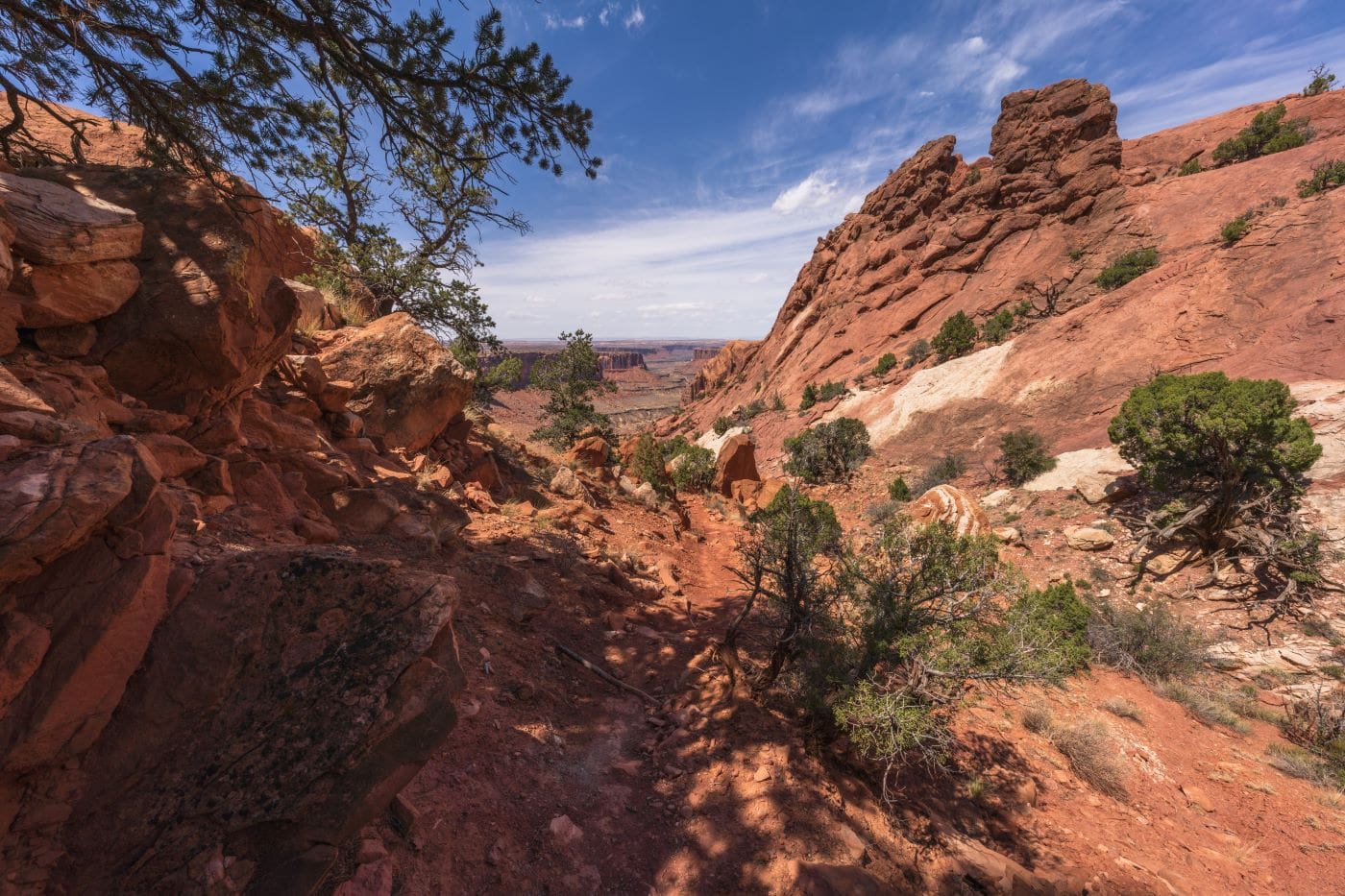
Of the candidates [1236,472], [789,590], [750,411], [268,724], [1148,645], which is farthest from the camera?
[750,411]

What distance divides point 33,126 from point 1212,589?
65.8ft

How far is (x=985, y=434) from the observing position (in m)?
19.1

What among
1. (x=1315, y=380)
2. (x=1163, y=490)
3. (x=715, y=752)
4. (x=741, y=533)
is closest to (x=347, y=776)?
(x=715, y=752)

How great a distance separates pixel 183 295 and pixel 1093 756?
1055 centimetres

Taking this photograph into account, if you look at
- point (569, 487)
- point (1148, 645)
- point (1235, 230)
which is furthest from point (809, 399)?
point (1148, 645)

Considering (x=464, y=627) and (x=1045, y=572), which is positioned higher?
(x=464, y=627)

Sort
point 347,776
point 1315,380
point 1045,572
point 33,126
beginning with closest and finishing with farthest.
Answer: point 347,776, point 33,126, point 1045,572, point 1315,380

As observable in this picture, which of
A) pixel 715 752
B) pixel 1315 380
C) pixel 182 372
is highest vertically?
pixel 182 372

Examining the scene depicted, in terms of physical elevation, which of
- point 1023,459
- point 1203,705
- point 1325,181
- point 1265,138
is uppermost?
point 1265,138

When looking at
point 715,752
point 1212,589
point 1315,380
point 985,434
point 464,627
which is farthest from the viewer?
point 985,434

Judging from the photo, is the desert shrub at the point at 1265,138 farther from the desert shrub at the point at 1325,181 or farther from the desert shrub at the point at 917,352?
the desert shrub at the point at 917,352

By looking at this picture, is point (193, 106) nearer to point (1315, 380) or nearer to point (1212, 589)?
point (1212, 589)

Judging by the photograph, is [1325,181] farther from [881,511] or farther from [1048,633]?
[1048,633]

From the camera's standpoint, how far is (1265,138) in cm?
2683
